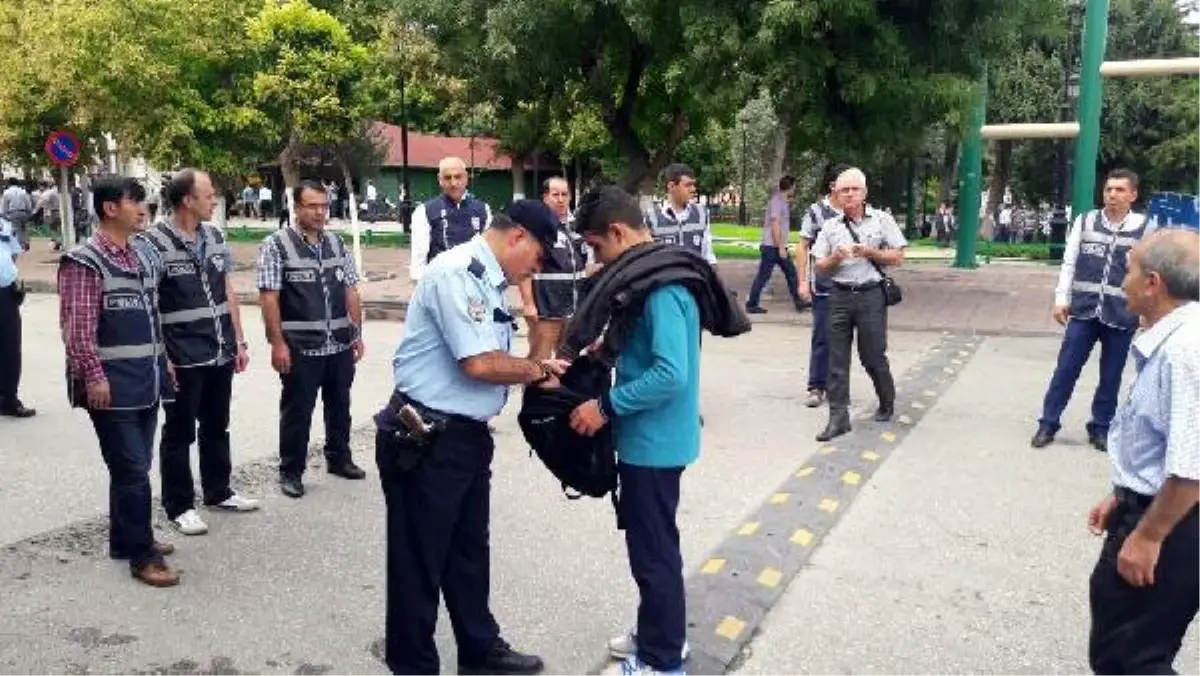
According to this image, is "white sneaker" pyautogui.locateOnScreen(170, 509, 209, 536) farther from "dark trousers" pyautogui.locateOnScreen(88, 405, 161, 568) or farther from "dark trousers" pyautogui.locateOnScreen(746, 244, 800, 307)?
"dark trousers" pyautogui.locateOnScreen(746, 244, 800, 307)

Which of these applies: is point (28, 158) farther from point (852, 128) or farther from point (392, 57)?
point (852, 128)

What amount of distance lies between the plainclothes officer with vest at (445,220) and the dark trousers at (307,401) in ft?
3.73

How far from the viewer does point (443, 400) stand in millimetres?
3484

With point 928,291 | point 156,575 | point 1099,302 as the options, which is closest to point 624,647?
point 156,575

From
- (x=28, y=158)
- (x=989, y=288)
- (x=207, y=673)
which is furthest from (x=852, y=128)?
(x=28, y=158)

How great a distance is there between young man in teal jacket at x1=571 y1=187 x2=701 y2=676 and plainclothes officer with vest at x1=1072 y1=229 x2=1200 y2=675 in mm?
1309

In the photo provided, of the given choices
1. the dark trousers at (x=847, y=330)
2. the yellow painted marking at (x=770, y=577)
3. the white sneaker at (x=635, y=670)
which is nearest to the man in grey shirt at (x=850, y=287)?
the dark trousers at (x=847, y=330)

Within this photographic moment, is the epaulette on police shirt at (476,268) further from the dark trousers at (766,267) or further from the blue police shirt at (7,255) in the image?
the dark trousers at (766,267)

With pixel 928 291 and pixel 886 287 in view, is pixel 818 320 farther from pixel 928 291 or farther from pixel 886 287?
pixel 928 291

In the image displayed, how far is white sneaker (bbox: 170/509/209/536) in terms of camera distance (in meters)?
5.34

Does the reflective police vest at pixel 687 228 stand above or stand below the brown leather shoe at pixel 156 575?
above

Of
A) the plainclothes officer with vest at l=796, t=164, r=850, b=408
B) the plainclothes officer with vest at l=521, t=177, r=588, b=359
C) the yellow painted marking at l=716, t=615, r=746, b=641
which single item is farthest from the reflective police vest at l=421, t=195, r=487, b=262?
the yellow painted marking at l=716, t=615, r=746, b=641

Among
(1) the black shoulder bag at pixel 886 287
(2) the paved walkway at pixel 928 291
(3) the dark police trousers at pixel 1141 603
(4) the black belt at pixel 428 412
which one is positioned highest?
(1) the black shoulder bag at pixel 886 287

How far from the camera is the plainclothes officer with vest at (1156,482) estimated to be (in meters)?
2.62
